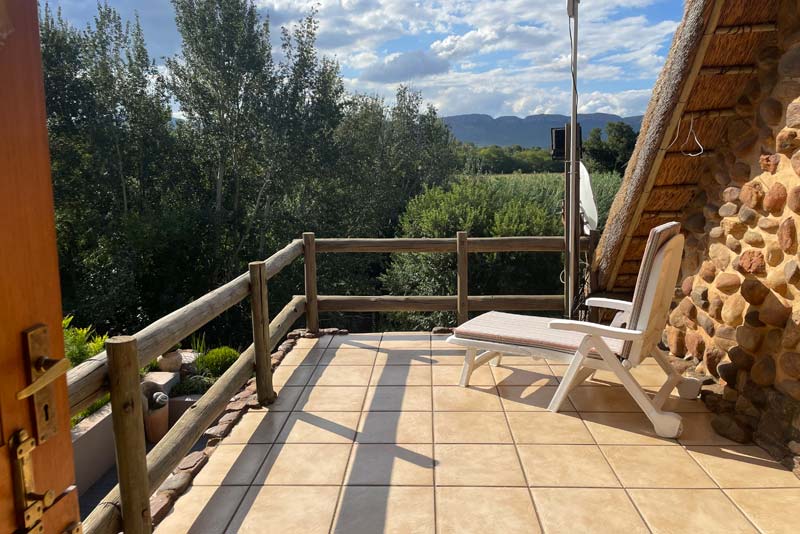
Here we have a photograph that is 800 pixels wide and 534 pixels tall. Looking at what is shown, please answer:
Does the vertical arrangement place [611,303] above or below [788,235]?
below

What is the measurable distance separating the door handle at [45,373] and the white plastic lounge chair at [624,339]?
2769 mm

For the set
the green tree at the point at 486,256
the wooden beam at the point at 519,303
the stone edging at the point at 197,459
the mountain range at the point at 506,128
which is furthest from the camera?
the mountain range at the point at 506,128

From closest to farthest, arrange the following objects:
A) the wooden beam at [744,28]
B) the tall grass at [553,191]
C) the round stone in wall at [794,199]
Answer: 1. the round stone in wall at [794,199]
2. the wooden beam at [744,28]
3. the tall grass at [553,191]

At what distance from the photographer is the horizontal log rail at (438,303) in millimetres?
5359

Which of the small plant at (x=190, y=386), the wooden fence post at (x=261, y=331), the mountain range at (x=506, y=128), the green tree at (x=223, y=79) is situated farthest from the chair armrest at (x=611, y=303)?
the mountain range at (x=506, y=128)

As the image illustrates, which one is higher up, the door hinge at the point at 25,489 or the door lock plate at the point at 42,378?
the door lock plate at the point at 42,378

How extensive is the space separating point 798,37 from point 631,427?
85.7 inches

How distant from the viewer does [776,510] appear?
2588 millimetres

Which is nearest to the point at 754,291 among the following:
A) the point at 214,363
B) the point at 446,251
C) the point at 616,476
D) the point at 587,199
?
the point at 616,476

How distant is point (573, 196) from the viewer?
4.89 meters

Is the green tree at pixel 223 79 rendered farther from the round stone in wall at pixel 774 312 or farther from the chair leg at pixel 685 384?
the round stone in wall at pixel 774 312

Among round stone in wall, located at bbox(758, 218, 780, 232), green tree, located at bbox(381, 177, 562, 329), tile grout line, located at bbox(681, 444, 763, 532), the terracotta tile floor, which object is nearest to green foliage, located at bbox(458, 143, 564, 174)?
green tree, located at bbox(381, 177, 562, 329)

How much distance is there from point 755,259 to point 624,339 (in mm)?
904

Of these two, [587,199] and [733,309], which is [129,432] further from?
[587,199]
